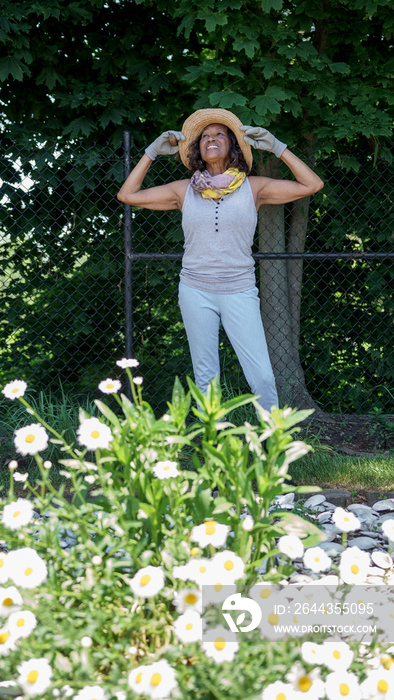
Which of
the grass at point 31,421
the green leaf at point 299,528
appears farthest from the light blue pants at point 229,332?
the green leaf at point 299,528

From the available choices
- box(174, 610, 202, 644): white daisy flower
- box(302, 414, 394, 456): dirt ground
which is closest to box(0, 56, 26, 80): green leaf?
box(302, 414, 394, 456): dirt ground

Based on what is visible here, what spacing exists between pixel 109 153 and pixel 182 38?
93 centimetres

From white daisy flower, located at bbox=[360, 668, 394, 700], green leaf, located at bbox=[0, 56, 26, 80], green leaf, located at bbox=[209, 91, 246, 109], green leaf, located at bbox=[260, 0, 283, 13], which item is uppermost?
green leaf, located at bbox=[260, 0, 283, 13]

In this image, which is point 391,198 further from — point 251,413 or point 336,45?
point 251,413

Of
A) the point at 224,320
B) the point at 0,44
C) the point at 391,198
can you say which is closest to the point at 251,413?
the point at 224,320

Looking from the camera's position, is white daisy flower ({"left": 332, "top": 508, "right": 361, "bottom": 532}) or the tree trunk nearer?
white daisy flower ({"left": 332, "top": 508, "right": 361, "bottom": 532})

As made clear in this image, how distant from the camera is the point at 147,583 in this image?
4.44 ft

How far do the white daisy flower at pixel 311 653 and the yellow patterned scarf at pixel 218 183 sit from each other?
2.05 metres

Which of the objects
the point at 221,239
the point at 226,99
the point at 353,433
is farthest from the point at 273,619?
the point at 353,433

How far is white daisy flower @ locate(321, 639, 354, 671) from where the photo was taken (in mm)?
1262

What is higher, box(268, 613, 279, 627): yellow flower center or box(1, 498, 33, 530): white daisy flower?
box(1, 498, 33, 530): white daisy flower

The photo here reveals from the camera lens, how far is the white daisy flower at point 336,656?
1.26m

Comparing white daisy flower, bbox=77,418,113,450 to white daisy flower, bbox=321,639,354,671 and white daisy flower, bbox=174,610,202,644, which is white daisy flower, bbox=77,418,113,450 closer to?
white daisy flower, bbox=174,610,202,644

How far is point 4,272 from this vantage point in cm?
427
